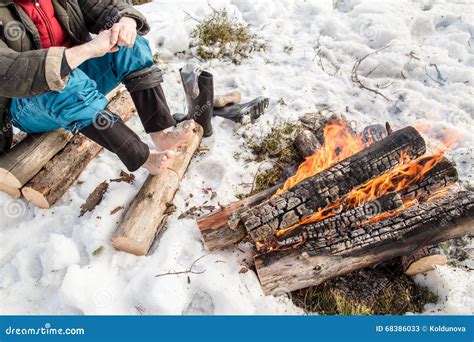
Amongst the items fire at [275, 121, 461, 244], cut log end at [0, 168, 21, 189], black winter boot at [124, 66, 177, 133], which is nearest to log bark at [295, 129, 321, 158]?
fire at [275, 121, 461, 244]

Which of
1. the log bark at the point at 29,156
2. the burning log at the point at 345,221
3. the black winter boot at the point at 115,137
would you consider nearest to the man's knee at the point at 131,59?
the black winter boot at the point at 115,137

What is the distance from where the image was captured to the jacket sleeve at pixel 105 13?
122 inches

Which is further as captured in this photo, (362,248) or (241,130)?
(241,130)

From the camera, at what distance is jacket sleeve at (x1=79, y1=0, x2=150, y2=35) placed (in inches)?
122

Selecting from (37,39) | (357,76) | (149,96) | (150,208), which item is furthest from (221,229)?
(357,76)

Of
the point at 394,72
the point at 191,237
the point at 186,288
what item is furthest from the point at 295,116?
the point at 186,288

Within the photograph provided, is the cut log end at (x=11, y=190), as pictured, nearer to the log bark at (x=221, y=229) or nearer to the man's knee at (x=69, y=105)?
the man's knee at (x=69, y=105)

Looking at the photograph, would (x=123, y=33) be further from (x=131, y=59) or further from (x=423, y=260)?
(x=423, y=260)

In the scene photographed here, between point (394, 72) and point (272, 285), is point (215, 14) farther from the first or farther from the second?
point (272, 285)

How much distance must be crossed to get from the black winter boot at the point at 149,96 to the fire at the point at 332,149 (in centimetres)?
122

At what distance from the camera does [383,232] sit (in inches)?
111
